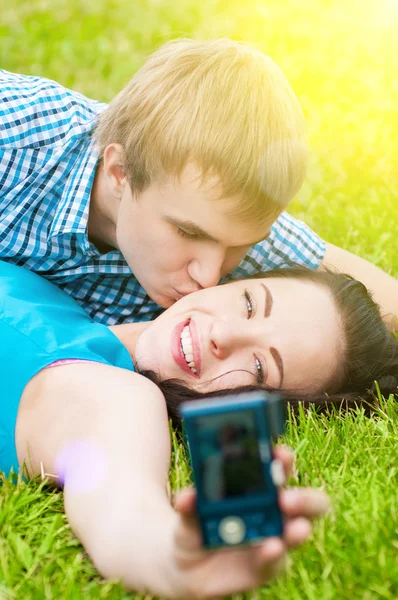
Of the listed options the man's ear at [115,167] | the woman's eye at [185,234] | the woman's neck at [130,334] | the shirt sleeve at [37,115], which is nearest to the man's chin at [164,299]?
the woman's neck at [130,334]

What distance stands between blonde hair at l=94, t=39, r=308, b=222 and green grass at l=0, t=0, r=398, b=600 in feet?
2.65

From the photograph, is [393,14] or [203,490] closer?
[203,490]

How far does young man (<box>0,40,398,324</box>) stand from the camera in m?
2.66

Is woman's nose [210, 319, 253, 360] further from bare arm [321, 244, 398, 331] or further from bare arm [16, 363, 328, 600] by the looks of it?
bare arm [321, 244, 398, 331]

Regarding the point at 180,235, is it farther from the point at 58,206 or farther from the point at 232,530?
the point at 232,530

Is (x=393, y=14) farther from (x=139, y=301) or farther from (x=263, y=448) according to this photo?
(x=263, y=448)

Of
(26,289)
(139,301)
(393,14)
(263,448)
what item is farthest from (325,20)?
(263,448)

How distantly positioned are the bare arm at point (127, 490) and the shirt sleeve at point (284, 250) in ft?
4.11

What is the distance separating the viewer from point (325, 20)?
7258 mm

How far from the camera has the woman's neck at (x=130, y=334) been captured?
2.82 meters

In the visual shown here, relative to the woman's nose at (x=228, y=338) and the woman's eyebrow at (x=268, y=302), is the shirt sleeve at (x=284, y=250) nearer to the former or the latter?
the woman's eyebrow at (x=268, y=302)

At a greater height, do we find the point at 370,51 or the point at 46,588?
the point at 370,51

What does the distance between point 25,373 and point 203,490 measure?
1.03 metres

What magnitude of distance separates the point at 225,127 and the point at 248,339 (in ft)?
2.39
